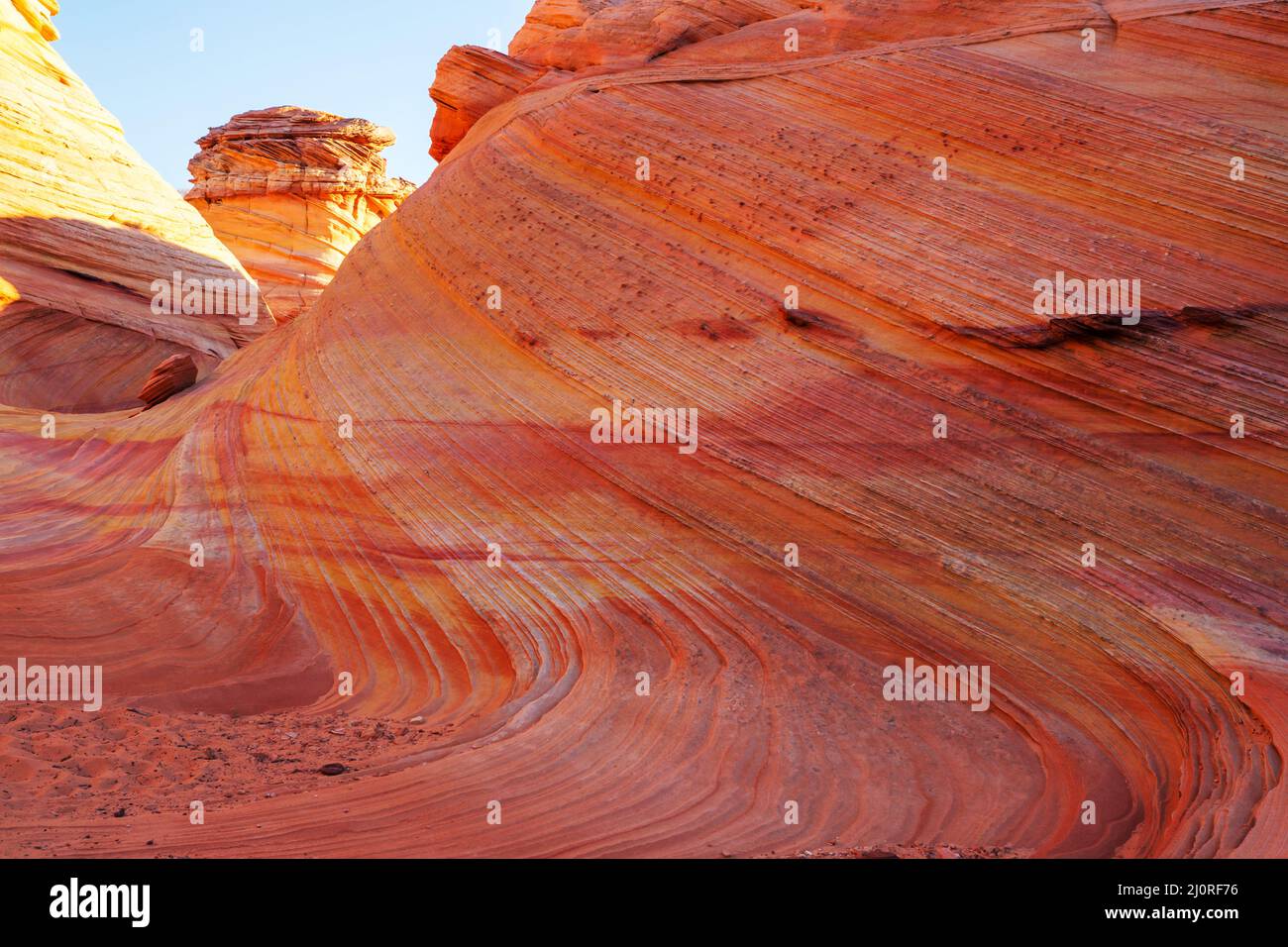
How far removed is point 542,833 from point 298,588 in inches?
147

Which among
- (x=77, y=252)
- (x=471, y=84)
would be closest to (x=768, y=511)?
(x=471, y=84)

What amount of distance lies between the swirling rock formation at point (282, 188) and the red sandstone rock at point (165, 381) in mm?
14989

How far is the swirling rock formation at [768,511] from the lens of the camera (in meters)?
5.52

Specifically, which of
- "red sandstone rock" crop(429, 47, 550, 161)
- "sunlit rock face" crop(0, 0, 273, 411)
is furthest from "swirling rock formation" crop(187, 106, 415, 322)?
"red sandstone rock" crop(429, 47, 550, 161)

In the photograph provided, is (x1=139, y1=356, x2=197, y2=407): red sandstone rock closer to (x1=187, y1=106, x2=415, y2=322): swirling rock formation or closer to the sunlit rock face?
the sunlit rock face

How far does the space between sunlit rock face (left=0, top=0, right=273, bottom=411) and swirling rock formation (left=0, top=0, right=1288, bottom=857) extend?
573cm

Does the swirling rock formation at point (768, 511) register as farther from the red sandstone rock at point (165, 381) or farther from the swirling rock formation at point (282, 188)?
the swirling rock formation at point (282, 188)

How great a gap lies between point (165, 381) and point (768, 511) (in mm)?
8329

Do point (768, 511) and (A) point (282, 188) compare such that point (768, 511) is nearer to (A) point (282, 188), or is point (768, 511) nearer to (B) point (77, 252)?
(B) point (77, 252)

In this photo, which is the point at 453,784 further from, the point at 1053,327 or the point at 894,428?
the point at 1053,327

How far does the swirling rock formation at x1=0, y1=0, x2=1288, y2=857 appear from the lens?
5.52 metres

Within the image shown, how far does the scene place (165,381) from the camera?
1300cm

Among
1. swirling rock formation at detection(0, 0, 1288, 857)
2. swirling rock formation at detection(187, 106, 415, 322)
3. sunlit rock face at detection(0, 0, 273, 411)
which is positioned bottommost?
swirling rock formation at detection(0, 0, 1288, 857)
